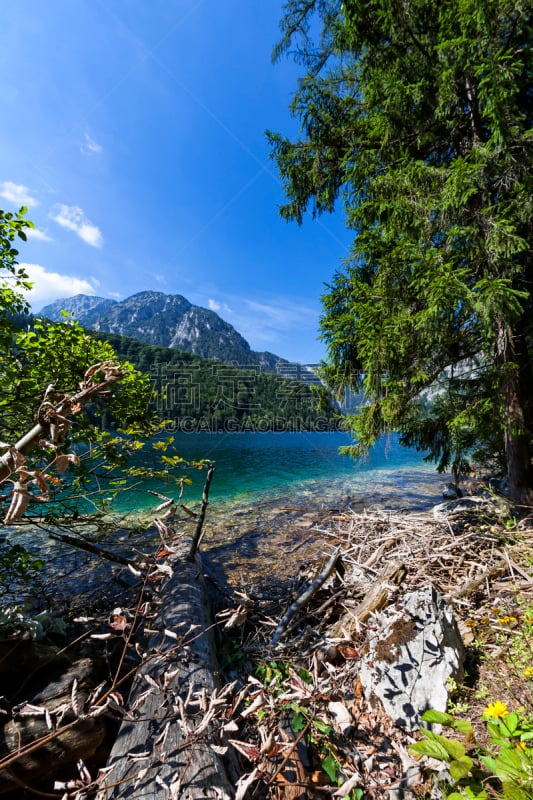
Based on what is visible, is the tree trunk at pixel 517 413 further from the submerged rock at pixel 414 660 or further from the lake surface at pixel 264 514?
the submerged rock at pixel 414 660

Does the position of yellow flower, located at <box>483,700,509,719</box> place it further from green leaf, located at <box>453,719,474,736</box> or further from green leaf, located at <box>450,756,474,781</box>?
green leaf, located at <box>450,756,474,781</box>

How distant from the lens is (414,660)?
2514 millimetres

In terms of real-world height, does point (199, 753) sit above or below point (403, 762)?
above

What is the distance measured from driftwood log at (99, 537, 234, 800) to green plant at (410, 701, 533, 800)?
1.28 metres

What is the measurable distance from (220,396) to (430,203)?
332 feet

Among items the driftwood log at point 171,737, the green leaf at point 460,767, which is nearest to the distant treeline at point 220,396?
the driftwood log at point 171,737

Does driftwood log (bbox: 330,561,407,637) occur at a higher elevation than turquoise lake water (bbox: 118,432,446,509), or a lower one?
higher

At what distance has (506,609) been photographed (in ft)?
10.1

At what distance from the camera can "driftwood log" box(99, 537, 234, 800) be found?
1538 millimetres

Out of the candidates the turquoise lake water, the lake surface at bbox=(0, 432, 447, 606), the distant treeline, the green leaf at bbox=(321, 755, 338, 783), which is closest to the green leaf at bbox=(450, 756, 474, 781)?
the green leaf at bbox=(321, 755, 338, 783)

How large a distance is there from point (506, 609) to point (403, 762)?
1.85 m

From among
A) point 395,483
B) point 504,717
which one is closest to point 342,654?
point 504,717

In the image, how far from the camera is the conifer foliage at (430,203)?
4.47 metres

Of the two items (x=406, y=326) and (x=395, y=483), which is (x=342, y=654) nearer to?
(x=406, y=326)
